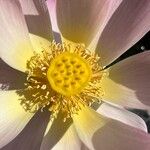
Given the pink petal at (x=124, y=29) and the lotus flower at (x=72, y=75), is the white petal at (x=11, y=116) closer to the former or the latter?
the lotus flower at (x=72, y=75)

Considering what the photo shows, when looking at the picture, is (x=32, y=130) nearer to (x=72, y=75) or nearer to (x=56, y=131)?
(x=56, y=131)

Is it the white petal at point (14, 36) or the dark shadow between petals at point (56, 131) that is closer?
the white petal at point (14, 36)

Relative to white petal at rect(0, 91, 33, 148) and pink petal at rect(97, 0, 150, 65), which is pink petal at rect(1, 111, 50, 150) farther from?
pink petal at rect(97, 0, 150, 65)

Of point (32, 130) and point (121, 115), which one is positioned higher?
point (32, 130)

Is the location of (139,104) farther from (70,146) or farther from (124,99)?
(70,146)

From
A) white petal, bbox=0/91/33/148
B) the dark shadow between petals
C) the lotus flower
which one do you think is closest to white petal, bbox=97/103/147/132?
the lotus flower

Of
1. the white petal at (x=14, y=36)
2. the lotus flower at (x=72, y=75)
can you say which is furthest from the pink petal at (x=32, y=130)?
the white petal at (x=14, y=36)

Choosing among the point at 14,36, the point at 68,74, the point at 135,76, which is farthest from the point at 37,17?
the point at 135,76
